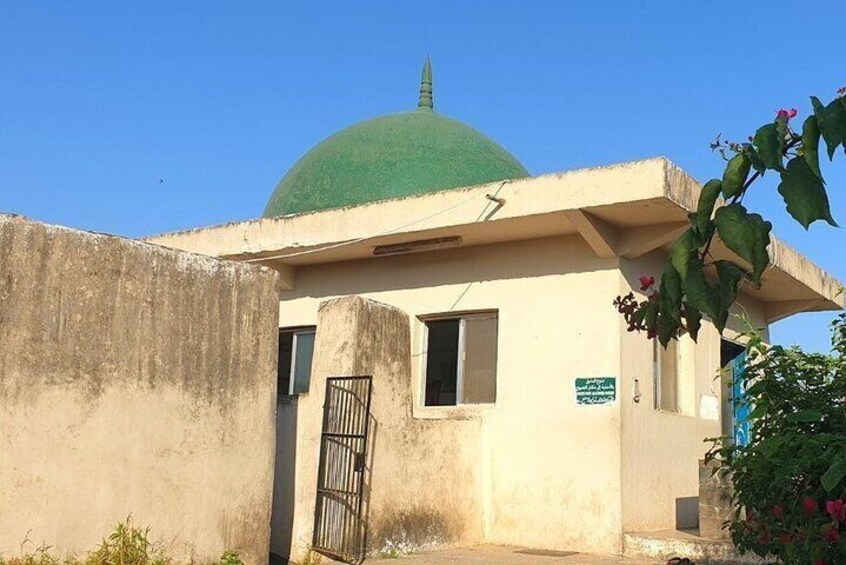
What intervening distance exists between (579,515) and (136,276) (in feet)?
17.0

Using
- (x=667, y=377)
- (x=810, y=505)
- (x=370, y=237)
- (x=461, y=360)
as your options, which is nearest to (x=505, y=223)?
(x=370, y=237)

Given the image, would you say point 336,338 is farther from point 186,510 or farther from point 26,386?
point 26,386

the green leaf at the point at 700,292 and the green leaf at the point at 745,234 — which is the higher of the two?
the green leaf at the point at 745,234

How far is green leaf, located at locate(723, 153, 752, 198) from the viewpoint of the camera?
2518mm

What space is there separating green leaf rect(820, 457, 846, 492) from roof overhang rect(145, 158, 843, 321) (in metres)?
5.98

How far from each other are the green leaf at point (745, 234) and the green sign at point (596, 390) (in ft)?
24.5

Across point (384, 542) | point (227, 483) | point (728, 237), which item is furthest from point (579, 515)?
point (728, 237)

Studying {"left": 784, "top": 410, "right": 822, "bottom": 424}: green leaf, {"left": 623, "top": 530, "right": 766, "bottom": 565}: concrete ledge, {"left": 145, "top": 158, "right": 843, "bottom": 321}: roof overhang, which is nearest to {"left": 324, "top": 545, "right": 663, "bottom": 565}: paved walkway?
{"left": 623, "top": 530, "right": 766, "bottom": 565}: concrete ledge

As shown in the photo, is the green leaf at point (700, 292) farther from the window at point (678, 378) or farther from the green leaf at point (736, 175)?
the window at point (678, 378)

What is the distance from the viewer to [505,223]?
10039 millimetres

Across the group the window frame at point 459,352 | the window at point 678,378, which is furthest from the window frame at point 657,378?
the window frame at point 459,352

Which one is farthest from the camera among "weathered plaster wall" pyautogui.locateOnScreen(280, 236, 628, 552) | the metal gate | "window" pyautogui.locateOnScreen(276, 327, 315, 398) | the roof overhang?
"window" pyautogui.locateOnScreen(276, 327, 315, 398)

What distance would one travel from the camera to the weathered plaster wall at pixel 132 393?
6332 millimetres

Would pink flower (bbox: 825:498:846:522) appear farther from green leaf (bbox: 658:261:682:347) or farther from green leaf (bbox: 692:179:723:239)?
green leaf (bbox: 692:179:723:239)
